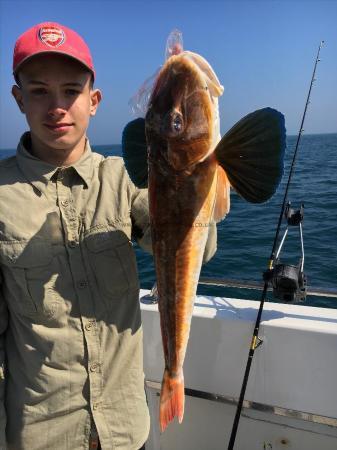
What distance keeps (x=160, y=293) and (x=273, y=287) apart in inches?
58.7

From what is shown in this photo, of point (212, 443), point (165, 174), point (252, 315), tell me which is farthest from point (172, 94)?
point (212, 443)

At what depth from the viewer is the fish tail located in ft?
7.59

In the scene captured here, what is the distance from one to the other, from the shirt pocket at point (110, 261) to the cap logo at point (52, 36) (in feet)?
3.60

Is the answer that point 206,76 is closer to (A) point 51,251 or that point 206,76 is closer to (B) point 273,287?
(A) point 51,251

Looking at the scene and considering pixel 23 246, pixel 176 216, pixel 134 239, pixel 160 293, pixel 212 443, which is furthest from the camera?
pixel 212 443

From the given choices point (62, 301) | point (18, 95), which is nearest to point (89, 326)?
point (62, 301)

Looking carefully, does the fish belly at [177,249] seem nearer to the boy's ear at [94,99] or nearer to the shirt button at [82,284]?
the shirt button at [82,284]

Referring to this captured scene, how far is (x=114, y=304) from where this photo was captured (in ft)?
8.26

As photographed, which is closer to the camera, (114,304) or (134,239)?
(114,304)

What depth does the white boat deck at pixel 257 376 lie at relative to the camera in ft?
10.4

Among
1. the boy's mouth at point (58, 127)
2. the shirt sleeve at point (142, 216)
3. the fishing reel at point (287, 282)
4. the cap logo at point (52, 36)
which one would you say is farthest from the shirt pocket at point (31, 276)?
the fishing reel at point (287, 282)

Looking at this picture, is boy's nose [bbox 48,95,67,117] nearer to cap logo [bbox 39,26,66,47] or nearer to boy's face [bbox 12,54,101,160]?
boy's face [bbox 12,54,101,160]

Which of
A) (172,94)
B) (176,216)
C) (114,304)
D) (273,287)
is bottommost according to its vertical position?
(273,287)

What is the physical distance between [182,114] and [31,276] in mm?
1296
